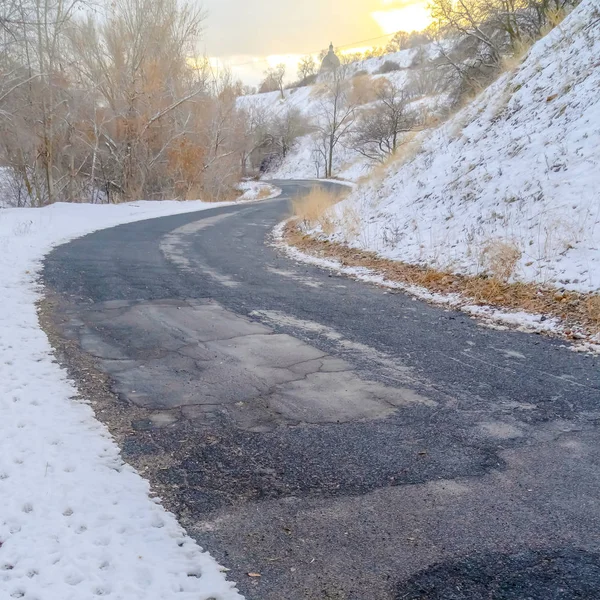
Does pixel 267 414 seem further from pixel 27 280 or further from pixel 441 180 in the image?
pixel 441 180

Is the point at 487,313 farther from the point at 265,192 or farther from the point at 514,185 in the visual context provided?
the point at 265,192

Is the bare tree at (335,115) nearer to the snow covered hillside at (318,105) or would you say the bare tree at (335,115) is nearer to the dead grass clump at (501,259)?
the snow covered hillside at (318,105)

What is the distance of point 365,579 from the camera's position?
2.23 metres

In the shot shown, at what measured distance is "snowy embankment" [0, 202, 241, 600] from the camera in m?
2.19

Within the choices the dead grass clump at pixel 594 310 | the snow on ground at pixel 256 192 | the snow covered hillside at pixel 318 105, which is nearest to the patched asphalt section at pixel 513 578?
the dead grass clump at pixel 594 310

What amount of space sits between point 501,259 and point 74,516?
6.53m

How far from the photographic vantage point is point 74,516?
2617 mm

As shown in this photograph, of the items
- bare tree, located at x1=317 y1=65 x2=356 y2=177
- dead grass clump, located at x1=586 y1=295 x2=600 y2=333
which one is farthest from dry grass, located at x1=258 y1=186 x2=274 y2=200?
dead grass clump, located at x1=586 y1=295 x2=600 y2=333

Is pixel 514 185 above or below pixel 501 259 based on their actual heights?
above

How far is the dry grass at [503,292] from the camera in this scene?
5.90m

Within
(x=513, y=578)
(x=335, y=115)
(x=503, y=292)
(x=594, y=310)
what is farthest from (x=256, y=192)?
(x=513, y=578)

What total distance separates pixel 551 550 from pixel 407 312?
4371 millimetres

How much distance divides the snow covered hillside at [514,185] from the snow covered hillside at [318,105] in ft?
106

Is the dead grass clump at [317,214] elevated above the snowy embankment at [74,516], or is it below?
above
